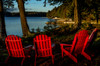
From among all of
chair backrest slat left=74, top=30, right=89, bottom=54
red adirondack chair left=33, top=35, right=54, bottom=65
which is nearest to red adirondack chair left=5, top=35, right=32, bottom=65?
red adirondack chair left=33, top=35, right=54, bottom=65

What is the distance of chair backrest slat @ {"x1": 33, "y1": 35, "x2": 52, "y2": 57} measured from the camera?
13.5 ft

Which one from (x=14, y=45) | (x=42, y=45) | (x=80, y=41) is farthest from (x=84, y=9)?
(x=14, y=45)

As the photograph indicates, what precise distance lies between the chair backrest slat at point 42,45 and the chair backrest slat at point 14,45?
520 millimetres

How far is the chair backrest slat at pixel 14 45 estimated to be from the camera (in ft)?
13.6

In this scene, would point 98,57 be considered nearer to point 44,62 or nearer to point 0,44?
point 44,62

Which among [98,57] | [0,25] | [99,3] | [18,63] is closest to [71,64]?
[98,57]

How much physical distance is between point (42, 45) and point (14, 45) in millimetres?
921

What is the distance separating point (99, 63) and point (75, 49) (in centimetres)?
90

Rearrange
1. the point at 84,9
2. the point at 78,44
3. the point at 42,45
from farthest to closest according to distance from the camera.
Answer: the point at 84,9 → the point at 78,44 → the point at 42,45

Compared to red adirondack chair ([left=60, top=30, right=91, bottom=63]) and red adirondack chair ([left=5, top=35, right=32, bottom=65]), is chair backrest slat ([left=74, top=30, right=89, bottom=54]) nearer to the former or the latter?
red adirondack chair ([left=60, top=30, right=91, bottom=63])

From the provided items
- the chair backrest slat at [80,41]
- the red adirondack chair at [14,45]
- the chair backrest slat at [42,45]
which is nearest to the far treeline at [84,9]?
the chair backrest slat at [80,41]

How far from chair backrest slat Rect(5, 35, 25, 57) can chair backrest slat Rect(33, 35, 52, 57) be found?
52cm

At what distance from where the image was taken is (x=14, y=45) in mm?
4219

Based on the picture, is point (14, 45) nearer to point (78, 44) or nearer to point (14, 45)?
point (14, 45)
